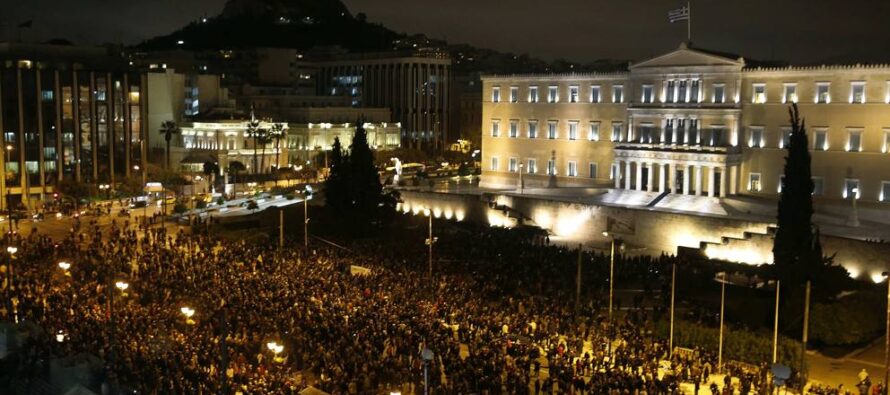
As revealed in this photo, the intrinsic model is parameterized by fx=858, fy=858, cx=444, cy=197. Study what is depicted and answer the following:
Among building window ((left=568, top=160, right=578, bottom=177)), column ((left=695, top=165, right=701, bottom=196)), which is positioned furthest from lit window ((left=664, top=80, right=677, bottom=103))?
building window ((left=568, top=160, right=578, bottom=177))

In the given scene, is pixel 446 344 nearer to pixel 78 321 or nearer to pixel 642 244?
pixel 78 321

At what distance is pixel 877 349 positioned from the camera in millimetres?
31141

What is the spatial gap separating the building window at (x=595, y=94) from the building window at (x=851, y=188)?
61.3 ft

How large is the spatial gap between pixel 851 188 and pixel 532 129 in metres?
24.3

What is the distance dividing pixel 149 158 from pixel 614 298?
60017 millimetres

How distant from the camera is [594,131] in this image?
2494 inches

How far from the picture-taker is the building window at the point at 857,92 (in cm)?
4944

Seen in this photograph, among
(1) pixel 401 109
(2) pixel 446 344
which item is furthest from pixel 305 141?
(2) pixel 446 344

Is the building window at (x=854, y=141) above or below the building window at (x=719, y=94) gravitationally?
below

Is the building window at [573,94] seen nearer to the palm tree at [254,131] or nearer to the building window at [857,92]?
the building window at [857,92]

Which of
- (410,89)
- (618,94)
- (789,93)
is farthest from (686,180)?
(410,89)

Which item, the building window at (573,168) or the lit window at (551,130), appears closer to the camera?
the building window at (573,168)

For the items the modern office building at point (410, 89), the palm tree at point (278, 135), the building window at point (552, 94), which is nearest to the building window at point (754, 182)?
the building window at point (552, 94)

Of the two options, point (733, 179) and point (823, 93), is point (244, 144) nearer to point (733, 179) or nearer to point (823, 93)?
point (733, 179)
